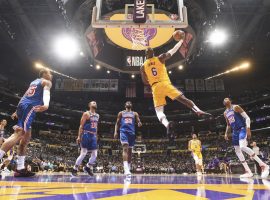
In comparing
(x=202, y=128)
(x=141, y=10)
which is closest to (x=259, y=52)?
(x=202, y=128)

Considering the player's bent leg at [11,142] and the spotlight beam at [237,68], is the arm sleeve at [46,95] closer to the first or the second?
the player's bent leg at [11,142]

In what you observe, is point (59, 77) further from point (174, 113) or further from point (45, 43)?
point (174, 113)

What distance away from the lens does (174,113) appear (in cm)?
3853

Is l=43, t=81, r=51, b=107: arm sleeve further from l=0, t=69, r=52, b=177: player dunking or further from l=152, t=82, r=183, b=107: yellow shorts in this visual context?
l=152, t=82, r=183, b=107: yellow shorts

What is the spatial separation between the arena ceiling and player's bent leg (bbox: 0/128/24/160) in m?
9.53

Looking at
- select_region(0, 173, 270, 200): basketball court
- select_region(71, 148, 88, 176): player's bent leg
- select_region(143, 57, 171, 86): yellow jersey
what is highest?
select_region(143, 57, 171, 86): yellow jersey

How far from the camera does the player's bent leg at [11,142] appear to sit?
194 inches

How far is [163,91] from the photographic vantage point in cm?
580

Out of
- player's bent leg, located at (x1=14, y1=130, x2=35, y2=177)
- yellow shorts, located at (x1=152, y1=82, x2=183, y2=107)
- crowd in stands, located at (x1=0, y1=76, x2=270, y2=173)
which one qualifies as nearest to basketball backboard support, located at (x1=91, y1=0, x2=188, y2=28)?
yellow shorts, located at (x1=152, y1=82, x2=183, y2=107)

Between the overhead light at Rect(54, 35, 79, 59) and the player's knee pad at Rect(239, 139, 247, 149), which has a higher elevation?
the overhead light at Rect(54, 35, 79, 59)

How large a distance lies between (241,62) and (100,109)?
20475mm

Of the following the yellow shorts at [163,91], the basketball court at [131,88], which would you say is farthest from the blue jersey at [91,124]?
the yellow shorts at [163,91]

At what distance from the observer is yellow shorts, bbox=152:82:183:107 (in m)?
5.69

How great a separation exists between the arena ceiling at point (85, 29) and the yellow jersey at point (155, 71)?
807 centimetres
